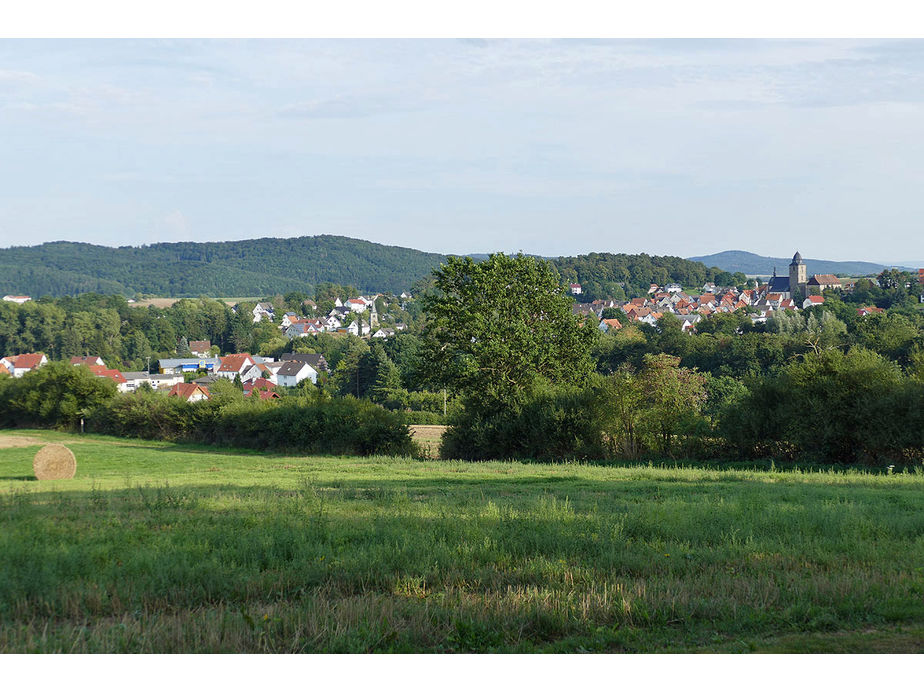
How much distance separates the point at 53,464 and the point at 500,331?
16.6 meters

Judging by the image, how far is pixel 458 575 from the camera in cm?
746

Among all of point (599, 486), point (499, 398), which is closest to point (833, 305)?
point (499, 398)

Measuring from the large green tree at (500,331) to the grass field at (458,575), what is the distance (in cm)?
1769

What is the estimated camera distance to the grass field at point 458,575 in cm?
583

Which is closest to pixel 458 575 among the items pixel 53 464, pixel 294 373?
pixel 53 464

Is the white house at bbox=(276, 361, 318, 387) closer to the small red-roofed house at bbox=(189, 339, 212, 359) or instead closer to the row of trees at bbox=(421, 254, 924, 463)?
the small red-roofed house at bbox=(189, 339, 212, 359)

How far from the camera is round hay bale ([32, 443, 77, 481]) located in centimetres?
2103

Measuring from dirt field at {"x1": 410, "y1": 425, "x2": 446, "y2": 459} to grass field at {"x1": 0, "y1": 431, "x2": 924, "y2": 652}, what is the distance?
19.2m

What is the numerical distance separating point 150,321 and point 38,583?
156 m

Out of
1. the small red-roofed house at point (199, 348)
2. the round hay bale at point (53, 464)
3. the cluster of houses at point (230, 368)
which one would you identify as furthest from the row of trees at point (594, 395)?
the small red-roofed house at point (199, 348)

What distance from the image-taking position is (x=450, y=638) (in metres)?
5.79

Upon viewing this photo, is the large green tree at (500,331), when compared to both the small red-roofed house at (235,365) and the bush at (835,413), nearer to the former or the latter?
the bush at (835,413)

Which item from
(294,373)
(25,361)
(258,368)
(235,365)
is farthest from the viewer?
(258,368)

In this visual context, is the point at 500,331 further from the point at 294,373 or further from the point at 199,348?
the point at 199,348
